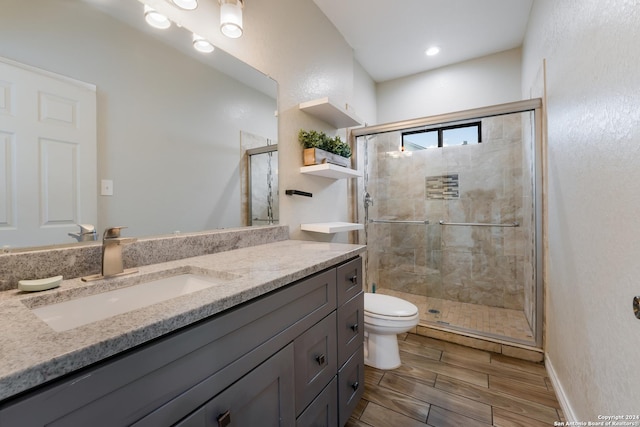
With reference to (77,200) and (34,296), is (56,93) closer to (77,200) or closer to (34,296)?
(77,200)

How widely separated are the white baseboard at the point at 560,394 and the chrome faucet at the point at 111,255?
203cm

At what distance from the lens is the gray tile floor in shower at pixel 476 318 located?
214cm

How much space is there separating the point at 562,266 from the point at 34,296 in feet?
7.20

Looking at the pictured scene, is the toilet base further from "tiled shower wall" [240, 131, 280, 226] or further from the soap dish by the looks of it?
the soap dish

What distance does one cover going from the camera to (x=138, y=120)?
3.51ft

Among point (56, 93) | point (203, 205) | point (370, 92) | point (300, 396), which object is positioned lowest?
point (300, 396)

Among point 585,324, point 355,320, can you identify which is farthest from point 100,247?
point 585,324

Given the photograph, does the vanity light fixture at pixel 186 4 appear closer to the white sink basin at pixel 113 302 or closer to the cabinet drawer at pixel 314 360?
the white sink basin at pixel 113 302

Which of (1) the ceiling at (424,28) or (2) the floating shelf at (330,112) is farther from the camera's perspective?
(1) the ceiling at (424,28)

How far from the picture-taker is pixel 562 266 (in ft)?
4.85

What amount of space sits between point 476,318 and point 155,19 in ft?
9.89

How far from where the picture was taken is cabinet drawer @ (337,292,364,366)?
3.98 feet

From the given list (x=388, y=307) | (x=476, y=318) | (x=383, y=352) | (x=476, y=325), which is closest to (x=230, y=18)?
(x=388, y=307)

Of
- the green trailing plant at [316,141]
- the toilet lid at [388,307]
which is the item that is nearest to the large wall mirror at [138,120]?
the green trailing plant at [316,141]
